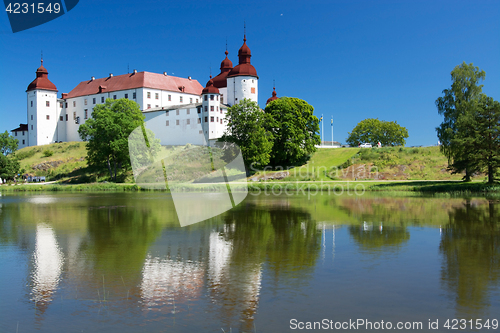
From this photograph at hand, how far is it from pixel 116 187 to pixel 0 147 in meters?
43.0

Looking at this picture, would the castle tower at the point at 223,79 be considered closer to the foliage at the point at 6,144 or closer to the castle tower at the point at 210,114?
the castle tower at the point at 210,114

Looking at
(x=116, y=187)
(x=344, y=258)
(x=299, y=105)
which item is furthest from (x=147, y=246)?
(x=299, y=105)

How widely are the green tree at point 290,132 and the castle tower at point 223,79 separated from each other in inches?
932

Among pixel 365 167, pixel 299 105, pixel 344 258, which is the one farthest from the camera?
pixel 299 105

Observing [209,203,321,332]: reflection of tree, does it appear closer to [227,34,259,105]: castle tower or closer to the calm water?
the calm water

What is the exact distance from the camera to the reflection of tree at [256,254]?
9.46 meters

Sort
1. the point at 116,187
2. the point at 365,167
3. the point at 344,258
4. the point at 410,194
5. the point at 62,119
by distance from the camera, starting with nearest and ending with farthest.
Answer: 1. the point at 344,258
2. the point at 410,194
3. the point at 116,187
4. the point at 365,167
5. the point at 62,119

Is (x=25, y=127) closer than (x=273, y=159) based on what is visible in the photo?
No

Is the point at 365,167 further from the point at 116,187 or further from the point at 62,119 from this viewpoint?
the point at 62,119

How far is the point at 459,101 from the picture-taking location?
4303cm

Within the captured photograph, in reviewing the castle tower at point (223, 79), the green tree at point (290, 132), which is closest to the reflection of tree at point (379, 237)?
the green tree at point (290, 132)

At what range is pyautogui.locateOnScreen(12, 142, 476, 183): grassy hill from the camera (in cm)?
5178

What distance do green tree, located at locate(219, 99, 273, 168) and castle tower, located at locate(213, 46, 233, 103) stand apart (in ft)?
80.6

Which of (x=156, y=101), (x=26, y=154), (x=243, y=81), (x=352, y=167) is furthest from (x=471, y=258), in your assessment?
(x=26, y=154)
